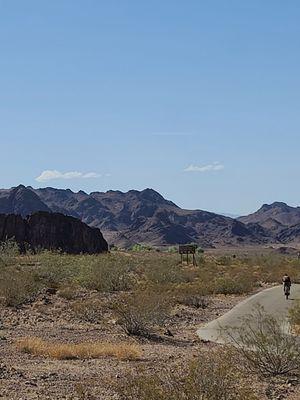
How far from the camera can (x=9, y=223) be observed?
306ft

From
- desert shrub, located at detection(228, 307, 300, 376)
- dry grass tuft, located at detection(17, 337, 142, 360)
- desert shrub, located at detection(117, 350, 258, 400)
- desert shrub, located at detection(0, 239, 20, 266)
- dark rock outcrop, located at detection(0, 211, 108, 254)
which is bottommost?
dry grass tuft, located at detection(17, 337, 142, 360)

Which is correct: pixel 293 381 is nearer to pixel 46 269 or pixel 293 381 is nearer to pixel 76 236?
pixel 46 269

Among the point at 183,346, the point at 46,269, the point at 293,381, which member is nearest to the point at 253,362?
the point at 293,381

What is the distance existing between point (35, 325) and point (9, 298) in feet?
15.5

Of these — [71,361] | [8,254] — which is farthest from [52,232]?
[71,361]

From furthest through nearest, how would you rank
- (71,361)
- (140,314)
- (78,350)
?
(140,314), (78,350), (71,361)

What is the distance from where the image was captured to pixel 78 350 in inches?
664

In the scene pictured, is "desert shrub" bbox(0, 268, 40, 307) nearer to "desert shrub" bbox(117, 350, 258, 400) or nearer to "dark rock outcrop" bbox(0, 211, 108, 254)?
"desert shrub" bbox(117, 350, 258, 400)

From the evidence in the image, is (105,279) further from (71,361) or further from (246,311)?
(71,361)

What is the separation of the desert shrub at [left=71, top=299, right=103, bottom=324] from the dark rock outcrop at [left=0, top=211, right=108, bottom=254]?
65555mm

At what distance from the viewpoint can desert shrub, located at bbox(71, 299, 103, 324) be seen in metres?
24.7

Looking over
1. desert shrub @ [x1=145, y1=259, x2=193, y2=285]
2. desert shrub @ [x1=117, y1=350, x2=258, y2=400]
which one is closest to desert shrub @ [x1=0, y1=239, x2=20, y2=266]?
desert shrub @ [x1=145, y1=259, x2=193, y2=285]

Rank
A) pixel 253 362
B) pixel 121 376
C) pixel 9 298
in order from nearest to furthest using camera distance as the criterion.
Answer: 1. pixel 121 376
2. pixel 253 362
3. pixel 9 298

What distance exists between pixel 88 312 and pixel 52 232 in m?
72.7
